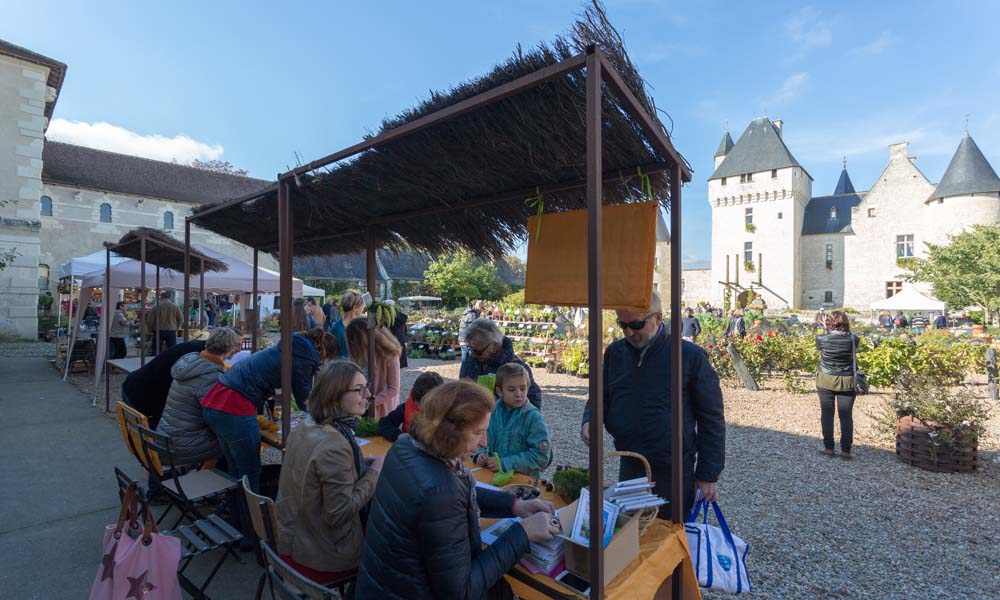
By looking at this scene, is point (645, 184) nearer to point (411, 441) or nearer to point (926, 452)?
point (411, 441)

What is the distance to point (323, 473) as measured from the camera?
7.47 ft

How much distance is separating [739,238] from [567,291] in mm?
Result: 51477

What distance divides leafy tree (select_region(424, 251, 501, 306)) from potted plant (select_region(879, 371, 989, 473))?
89.7ft

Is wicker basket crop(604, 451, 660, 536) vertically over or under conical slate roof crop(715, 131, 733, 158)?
under

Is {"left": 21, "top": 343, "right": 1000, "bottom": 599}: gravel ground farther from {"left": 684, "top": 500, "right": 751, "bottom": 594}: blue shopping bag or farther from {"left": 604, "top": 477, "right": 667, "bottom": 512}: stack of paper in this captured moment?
{"left": 604, "top": 477, "right": 667, "bottom": 512}: stack of paper

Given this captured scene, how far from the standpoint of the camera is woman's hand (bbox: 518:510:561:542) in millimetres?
1945

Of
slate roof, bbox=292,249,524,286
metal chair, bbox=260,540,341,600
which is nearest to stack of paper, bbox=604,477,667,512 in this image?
metal chair, bbox=260,540,341,600

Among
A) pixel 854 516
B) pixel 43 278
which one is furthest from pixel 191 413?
pixel 43 278

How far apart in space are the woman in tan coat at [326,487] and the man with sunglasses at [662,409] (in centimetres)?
126

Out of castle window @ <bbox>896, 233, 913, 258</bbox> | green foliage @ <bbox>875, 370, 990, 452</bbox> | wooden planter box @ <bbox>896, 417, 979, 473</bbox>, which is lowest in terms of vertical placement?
wooden planter box @ <bbox>896, 417, 979, 473</bbox>

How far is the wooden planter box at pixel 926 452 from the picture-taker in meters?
5.69

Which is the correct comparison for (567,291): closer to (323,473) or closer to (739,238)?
(323,473)

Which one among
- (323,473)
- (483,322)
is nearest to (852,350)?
(483,322)

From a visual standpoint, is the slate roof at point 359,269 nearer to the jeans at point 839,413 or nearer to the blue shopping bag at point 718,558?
the jeans at point 839,413
